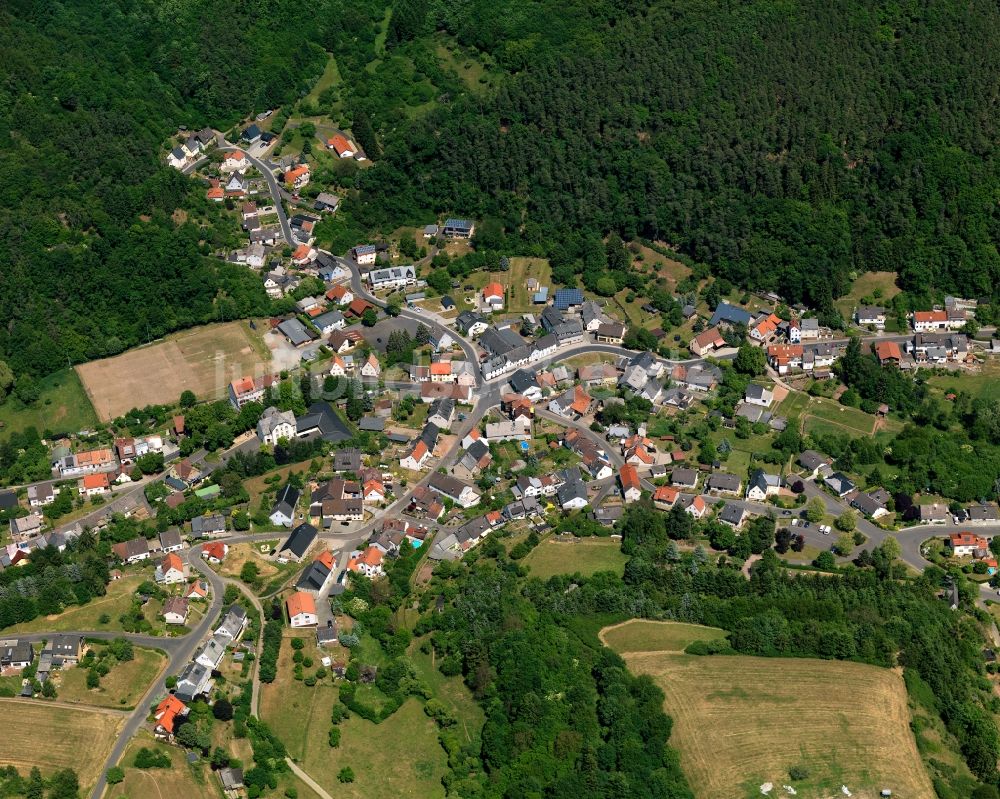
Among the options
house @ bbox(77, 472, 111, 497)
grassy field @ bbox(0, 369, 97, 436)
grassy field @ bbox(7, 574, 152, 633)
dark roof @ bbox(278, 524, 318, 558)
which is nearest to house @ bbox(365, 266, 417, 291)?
grassy field @ bbox(0, 369, 97, 436)

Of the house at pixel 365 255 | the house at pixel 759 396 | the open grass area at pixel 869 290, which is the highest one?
the house at pixel 365 255

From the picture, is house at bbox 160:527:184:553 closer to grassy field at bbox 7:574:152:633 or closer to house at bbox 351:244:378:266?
grassy field at bbox 7:574:152:633

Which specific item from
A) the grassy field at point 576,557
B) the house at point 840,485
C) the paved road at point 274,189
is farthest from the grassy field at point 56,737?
the paved road at point 274,189

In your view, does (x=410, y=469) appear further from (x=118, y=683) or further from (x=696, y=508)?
(x=118, y=683)

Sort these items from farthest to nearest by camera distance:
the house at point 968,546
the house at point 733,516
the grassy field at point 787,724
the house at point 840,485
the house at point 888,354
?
the house at point 888,354 < the house at point 840,485 < the house at point 733,516 < the house at point 968,546 < the grassy field at point 787,724

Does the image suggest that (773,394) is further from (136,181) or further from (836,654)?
(136,181)

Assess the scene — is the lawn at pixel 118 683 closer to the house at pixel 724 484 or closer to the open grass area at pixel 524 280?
the house at pixel 724 484
